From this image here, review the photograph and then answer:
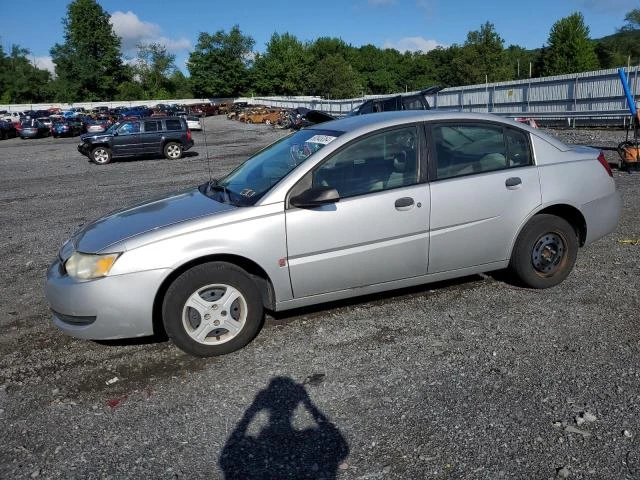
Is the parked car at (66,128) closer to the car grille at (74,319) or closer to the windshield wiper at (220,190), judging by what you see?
the windshield wiper at (220,190)

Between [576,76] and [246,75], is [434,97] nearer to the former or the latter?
[576,76]

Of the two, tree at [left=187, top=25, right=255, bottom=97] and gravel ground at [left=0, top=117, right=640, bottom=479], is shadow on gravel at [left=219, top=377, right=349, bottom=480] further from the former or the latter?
tree at [left=187, top=25, right=255, bottom=97]

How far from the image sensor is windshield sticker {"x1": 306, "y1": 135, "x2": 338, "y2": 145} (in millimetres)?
4435

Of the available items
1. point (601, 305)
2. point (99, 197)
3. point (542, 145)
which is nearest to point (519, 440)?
point (601, 305)

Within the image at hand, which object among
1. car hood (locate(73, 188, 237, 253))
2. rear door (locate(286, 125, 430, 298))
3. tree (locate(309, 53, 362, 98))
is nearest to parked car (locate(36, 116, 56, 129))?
car hood (locate(73, 188, 237, 253))

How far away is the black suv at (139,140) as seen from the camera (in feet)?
70.2

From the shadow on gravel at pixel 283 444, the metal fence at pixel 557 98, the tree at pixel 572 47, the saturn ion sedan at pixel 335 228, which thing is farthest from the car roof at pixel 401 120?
the tree at pixel 572 47

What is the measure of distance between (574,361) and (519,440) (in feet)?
3.51

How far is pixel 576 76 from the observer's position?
81.0 feet

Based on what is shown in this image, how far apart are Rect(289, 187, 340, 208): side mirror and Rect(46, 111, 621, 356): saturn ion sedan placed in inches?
0.4

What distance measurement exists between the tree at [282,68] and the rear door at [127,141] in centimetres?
9242

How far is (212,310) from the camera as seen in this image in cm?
397

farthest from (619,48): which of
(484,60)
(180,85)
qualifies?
(180,85)

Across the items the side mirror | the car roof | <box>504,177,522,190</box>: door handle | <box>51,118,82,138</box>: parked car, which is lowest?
<box>504,177,522,190</box>: door handle
